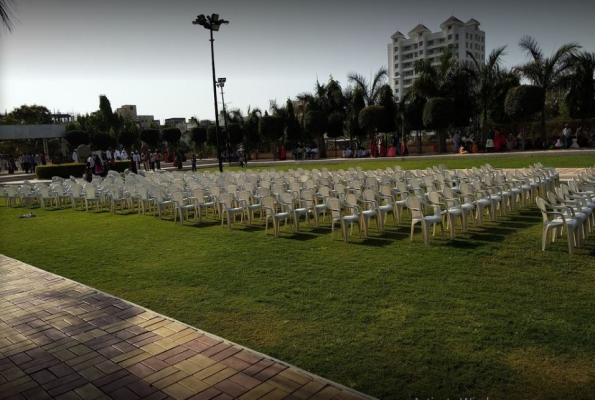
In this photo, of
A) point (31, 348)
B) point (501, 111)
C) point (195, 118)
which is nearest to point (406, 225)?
point (31, 348)

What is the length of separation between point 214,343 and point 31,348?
2031 mm

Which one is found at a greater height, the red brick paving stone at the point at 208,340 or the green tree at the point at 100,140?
the green tree at the point at 100,140

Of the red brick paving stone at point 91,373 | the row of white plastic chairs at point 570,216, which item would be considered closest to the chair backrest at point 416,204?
the row of white plastic chairs at point 570,216

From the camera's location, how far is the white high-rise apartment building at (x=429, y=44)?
112219 millimetres

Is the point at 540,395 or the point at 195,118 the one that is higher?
the point at 195,118

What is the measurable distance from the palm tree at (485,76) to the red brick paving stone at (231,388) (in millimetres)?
34093

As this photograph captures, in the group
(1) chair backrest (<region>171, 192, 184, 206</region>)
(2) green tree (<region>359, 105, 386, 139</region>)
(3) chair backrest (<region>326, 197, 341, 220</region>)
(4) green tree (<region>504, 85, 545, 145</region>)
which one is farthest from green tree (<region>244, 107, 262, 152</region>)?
(3) chair backrest (<region>326, 197, 341, 220</region>)

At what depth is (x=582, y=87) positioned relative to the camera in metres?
30.0

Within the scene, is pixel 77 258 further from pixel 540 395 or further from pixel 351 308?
pixel 540 395

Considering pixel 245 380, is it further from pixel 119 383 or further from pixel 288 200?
pixel 288 200

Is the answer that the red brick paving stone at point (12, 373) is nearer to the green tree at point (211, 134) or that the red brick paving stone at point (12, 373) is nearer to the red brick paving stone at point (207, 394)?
the red brick paving stone at point (207, 394)

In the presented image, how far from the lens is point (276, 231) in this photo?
10297 millimetres

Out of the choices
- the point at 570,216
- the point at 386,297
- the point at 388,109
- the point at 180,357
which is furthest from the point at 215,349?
the point at 388,109

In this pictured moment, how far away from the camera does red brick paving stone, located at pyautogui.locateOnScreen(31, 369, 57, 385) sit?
4297mm
